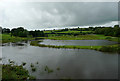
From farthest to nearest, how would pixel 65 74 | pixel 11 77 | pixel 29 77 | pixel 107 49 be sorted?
pixel 107 49
pixel 65 74
pixel 29 77
pixel 11 77

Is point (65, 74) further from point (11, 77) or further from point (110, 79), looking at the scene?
point (11, 77)

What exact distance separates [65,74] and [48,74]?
3081 millimetres

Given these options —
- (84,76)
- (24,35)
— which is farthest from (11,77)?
(24,35)

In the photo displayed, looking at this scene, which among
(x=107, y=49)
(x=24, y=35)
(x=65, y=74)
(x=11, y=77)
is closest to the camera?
(x=11, y=77)

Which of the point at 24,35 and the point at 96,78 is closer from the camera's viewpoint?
the point at 96,78

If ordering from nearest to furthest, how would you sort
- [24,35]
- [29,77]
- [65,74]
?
[29,77]
[65,74]
[24,35]

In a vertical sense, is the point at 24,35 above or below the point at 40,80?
above

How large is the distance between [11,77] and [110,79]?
613 inches

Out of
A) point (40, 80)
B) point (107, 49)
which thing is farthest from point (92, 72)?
point (107, 49)

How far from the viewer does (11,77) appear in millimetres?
14922

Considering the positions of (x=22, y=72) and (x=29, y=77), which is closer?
(x=29, y=77)

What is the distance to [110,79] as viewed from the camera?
15586 mm

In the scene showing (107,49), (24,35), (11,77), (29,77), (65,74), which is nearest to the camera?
(11,77)

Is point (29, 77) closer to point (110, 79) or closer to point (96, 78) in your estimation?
point (96, 78)
